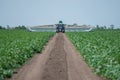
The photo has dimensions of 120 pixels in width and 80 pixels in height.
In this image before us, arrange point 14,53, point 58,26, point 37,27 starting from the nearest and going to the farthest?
point 14,53 < point 58,26 < point 37,27

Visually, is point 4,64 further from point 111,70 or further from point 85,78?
point 111,70

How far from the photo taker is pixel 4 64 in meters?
11.8

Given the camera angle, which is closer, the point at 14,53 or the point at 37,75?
the point at 37,75

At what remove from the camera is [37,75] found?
420 inches

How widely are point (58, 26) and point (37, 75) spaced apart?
53299 millimetres

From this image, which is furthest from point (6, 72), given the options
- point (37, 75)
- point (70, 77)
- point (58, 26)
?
point (58, 26)

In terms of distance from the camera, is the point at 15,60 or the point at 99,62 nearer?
the point at 99,62

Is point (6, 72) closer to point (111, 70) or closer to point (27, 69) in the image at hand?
point (27, 69)

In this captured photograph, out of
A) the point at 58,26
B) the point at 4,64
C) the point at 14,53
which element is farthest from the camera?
the point at 58,26

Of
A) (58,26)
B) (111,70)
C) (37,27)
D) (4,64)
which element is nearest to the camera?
(111,70)

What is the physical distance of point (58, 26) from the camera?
209 ft

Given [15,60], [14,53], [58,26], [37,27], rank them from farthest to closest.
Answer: [37,27], [58,26], [14,53], [15,60]

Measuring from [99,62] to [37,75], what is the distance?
9.20 feet

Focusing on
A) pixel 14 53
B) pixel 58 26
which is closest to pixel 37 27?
pixel 58 26
